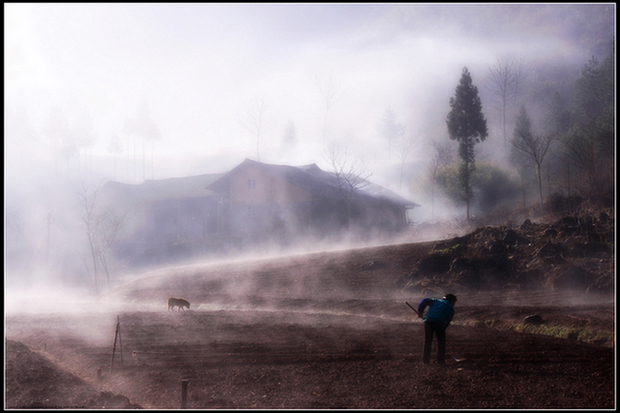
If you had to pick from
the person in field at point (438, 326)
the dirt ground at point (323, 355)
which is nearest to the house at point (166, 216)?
the dirt ground at point (323, 355)

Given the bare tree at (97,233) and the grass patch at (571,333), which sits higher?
the bare tree at (97,233)

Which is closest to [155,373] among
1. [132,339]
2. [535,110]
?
[132,339]

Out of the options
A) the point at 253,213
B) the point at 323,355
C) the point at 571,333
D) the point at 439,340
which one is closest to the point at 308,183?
the point at 253,213

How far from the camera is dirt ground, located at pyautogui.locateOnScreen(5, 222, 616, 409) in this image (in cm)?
857

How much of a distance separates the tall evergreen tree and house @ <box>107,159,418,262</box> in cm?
920

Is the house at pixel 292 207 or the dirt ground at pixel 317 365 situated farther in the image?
the house at pixel 292 207

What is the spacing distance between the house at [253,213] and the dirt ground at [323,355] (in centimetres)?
1976

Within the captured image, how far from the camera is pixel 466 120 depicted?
46.0 metres

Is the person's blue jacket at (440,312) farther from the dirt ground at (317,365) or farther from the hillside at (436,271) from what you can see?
the hillside at (436,271)

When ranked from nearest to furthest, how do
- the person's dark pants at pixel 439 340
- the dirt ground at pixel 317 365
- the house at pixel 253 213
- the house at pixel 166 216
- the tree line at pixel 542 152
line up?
the dirt ground at pixel 317 365 → the person's dark pants at pixel 439 340 → the tree line at pixel 542 152 → the house at pixel 253 213 → the house at pixel 166 216

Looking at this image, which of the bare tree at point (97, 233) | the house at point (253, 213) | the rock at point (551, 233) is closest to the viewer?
the rock at point (551, 233)

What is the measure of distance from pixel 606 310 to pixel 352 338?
8.61 meters

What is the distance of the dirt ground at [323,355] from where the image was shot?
8570 mm

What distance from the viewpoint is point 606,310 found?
1477cm
